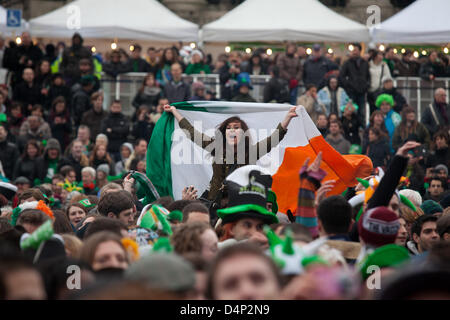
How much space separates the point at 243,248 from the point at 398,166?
2472 mm

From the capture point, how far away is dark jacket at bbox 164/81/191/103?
17.1 meters

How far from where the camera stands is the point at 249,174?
743cm

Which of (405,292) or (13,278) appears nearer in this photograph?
(405,292)

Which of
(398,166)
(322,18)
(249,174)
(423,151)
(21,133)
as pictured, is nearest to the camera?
(398,166)

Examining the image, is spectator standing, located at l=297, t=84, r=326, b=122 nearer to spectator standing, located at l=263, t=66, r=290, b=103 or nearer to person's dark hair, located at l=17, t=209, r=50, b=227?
spectator standing, located at l=263, t=66, r=290, b=103

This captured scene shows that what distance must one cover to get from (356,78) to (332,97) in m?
0.74

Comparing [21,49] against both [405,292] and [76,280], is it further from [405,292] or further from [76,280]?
[405,292]

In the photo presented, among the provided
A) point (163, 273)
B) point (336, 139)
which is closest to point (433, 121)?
point (336, 139)

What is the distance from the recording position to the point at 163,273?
385 centimetres

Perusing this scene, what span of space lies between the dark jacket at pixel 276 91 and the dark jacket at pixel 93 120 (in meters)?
3.28

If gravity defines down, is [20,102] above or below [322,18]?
below

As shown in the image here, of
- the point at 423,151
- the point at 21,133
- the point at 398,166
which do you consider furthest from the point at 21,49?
the point at 398,166

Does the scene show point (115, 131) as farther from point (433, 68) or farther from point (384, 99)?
point (433, 68)

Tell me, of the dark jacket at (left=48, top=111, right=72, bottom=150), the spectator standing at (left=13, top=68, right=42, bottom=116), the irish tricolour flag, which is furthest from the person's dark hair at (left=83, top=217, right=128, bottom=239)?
the spectator standing at (left=13, top=68, right=42, bottom=116)
